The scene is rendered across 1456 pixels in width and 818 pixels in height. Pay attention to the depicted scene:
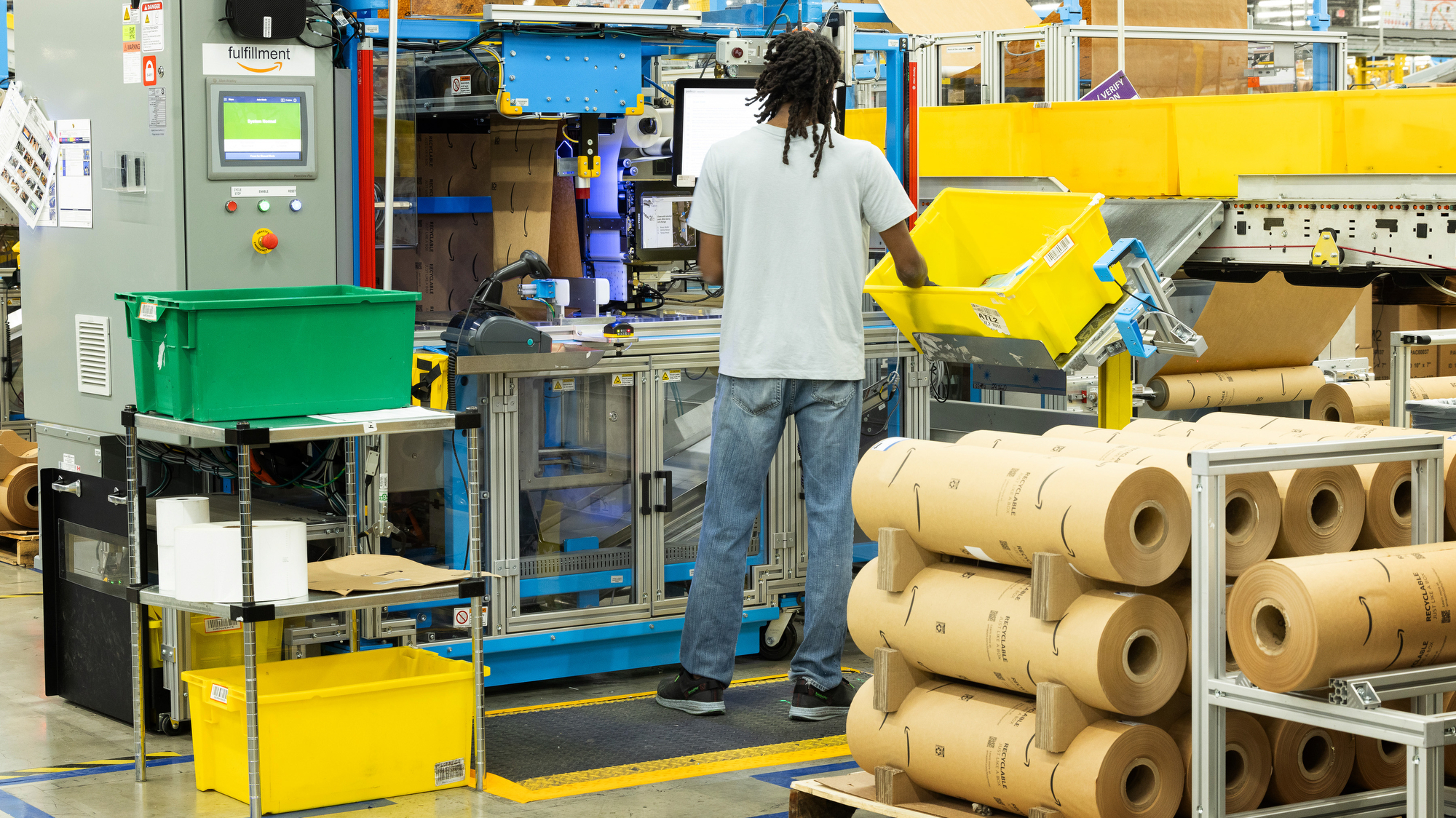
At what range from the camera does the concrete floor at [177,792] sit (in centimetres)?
433

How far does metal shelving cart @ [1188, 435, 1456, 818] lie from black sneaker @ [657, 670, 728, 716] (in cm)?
197

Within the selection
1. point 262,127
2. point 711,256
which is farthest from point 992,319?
point 262,127

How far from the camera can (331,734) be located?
438 cm

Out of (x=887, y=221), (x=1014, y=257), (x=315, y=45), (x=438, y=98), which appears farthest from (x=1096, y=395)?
(x=315, y=45)

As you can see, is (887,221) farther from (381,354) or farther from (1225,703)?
(1225,703)

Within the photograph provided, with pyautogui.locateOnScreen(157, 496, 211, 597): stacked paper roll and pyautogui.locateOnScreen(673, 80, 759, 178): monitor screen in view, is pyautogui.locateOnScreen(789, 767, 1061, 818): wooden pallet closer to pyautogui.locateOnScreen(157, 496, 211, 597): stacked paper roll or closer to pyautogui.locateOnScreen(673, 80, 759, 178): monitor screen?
pyautogui.locateOnScreen(157, 496, 211, 597): stacked paper roll

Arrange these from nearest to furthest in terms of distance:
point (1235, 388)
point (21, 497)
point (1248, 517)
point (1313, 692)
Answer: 1. point (1313, 692)
2. point (1248, 517)
3. point (1235, 388)
4. point (21, 497)

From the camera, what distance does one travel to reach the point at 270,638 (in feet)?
16.7

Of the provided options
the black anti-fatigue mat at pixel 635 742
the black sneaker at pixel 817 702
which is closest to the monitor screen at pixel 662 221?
the black anti-fatigue mat at pixel 635 742

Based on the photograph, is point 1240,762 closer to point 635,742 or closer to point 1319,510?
point 1319,510

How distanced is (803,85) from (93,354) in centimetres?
238

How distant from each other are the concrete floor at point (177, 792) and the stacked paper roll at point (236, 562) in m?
0.58

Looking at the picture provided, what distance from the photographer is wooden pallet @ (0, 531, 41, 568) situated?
25.6 feet

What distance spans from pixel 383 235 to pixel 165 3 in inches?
38.9
